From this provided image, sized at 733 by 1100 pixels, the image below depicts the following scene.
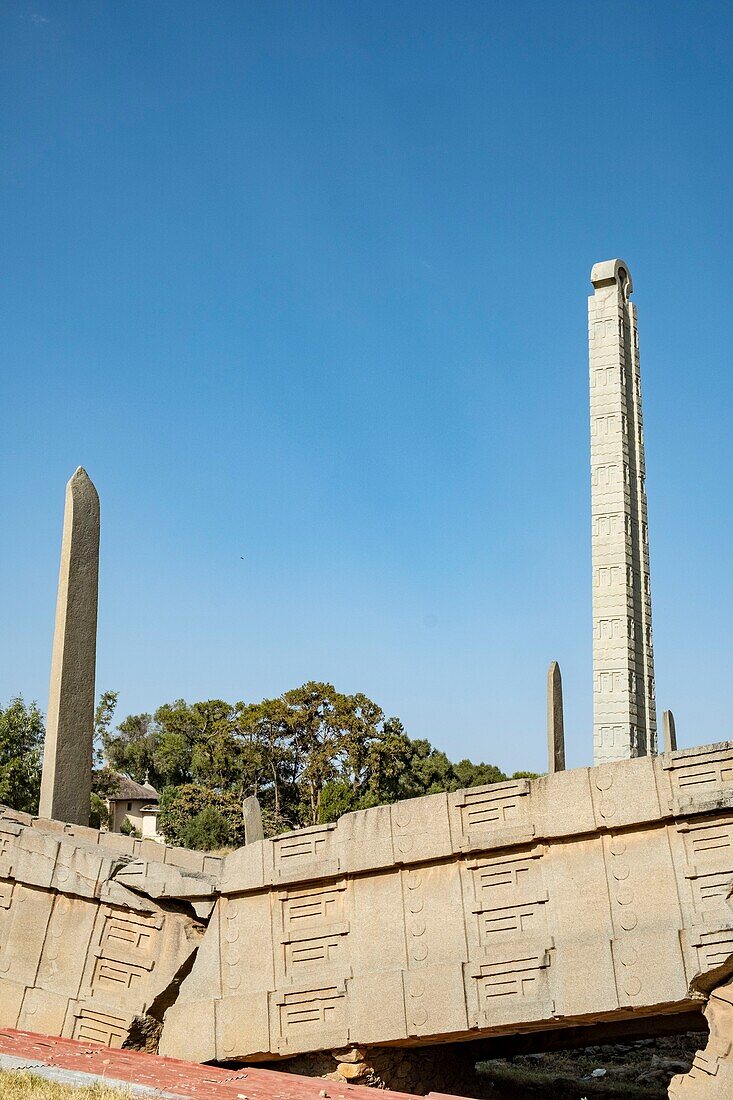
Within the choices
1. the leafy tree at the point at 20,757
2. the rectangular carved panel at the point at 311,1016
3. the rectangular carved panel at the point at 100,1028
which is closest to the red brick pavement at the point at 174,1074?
the rectangular carved panel at the point at 100,1028

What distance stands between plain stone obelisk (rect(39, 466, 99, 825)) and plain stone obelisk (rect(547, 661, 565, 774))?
19.8 ft

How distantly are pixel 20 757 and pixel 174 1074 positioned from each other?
720 inches

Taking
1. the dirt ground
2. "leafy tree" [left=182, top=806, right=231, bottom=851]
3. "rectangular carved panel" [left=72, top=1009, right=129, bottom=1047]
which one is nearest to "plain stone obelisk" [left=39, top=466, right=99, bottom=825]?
"rectangular carved panel" [left=72, top=1009, right=129, bottom=1047]

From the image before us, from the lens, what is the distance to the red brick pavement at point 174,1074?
7098 millimetres

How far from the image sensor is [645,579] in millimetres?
17172

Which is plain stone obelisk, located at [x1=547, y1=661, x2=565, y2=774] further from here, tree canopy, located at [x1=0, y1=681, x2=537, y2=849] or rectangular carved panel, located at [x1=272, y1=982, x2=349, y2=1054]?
tree canopy, located at [x1=0, y1=681, x2=537, y2=849]

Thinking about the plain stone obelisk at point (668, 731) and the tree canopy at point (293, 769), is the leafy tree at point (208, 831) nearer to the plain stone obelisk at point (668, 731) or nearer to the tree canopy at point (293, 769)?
the tree canopy at point (293, 769)

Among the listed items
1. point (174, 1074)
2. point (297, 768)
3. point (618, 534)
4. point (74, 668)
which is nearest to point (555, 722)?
point (618, 534)

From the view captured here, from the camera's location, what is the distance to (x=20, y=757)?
81.0 ft

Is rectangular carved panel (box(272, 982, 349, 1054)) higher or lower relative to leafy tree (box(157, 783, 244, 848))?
lower

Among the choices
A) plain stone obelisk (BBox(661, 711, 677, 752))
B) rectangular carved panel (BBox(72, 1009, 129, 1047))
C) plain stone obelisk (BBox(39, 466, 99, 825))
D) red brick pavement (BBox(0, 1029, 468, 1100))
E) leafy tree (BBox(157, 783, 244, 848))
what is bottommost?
red brick pavement (BBox(0, 1029, 468, 1100))

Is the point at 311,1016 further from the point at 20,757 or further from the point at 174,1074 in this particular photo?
the point at 20,757

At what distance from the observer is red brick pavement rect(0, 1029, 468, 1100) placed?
7.10m

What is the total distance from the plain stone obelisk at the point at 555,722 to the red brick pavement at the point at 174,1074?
625cm
